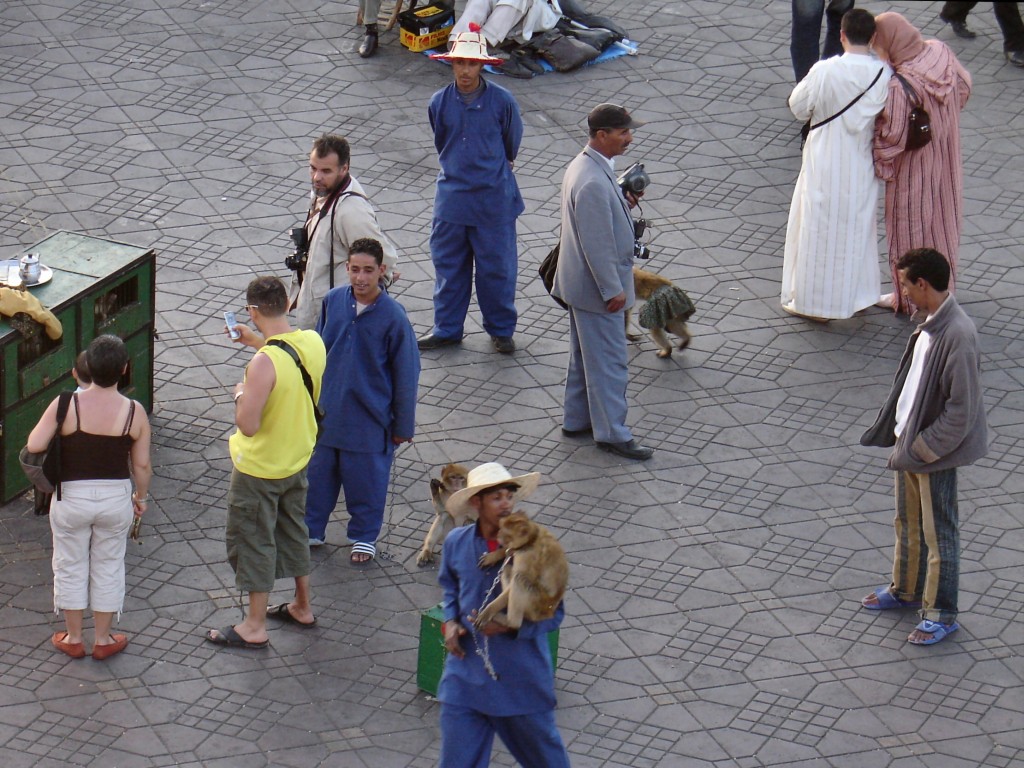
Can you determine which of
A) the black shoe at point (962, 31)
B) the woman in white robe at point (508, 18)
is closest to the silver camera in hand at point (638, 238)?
the woman in white robe at point (508, 18)

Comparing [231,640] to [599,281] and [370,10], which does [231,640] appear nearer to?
[599,281]

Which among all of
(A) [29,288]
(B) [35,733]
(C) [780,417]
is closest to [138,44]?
(A) [29,288]

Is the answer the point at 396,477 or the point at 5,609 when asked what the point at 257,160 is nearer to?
the point at 396,477

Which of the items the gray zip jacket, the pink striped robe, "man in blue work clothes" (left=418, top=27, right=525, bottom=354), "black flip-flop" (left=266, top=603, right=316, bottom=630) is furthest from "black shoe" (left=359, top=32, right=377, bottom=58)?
the gray zip jacket

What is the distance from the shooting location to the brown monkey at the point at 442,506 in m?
8.10

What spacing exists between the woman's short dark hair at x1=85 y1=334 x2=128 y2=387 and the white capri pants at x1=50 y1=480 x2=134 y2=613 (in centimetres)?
45

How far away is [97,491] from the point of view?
7.39 m

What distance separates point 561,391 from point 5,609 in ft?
11.7

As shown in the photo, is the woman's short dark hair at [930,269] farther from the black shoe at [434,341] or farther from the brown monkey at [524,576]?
the black shoe at [434,341]

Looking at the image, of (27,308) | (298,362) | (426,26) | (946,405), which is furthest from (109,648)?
(426,26)

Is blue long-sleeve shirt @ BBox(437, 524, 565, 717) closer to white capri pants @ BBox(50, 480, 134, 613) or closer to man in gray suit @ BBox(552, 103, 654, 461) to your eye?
white capri pants @ BBox(50, 480, 134, 613)

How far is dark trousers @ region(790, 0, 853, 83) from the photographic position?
1362cm

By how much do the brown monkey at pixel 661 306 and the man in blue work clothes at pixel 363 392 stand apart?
2.26 meters

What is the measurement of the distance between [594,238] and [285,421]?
7.70 ft
